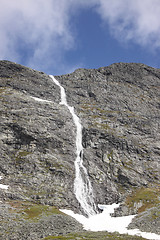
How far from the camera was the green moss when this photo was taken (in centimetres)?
6004

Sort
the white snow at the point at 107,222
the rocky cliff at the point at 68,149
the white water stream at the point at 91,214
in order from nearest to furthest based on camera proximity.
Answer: the white snow at the point at 107,222, the white water stream at the point at 91,214, the rocky cliff at the point at 68,149

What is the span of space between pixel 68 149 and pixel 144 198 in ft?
98.6

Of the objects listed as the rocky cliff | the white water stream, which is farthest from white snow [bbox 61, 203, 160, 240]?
the rocky cliff

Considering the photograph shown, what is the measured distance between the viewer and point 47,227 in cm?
4225

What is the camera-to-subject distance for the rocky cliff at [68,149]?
53112 millimetres

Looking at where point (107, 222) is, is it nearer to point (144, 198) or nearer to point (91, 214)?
point (91, 214)

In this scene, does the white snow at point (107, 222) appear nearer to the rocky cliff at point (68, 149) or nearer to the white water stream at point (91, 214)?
the white water stream at point (91, 214)

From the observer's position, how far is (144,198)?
62969 mm

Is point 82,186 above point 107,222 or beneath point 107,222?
above

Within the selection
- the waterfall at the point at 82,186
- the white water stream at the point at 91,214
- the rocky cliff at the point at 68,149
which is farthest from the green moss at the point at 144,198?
the waterfall at the point at 82,186

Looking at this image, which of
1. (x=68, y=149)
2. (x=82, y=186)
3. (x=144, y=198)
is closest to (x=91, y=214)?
(x=82, y=186)

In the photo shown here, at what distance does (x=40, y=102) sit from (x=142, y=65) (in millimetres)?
89888

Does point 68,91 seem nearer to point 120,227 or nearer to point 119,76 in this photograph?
point 119,76

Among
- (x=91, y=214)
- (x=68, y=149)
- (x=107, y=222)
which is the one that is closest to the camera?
(x=107, y=222)
